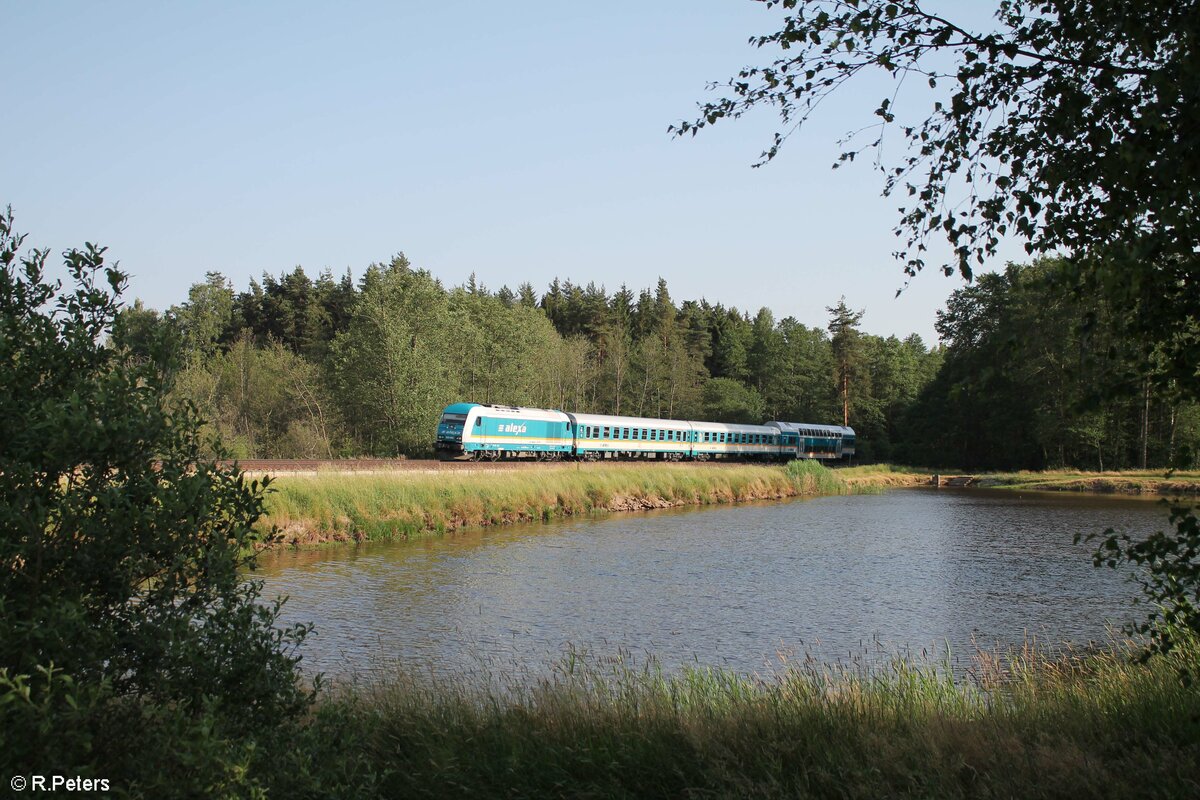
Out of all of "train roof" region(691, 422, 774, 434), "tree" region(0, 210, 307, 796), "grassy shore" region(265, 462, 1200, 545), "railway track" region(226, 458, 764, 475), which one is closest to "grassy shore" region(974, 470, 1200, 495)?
"grassy shore" region(265, 462, 1200, 545)

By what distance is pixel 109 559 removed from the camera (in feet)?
13.0

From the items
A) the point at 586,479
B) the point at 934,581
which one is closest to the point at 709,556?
the point at 934,581

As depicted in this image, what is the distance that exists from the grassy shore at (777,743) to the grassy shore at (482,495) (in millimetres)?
10731

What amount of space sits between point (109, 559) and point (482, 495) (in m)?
24.4

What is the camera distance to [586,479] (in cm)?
3388

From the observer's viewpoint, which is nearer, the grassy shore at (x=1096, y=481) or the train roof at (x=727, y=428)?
the grassy shore at (x=1096, y=481)

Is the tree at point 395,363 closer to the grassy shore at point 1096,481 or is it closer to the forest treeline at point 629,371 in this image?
the forest treeline at point 629,371

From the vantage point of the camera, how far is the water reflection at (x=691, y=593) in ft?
41.4

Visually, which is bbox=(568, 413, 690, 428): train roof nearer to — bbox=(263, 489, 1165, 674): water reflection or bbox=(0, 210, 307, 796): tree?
bbox=(263, 489, 1165, 674): water reflection

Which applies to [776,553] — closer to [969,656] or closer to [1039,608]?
[1039,608]

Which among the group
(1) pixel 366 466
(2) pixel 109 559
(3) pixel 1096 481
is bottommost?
(3) pixel 1096 481

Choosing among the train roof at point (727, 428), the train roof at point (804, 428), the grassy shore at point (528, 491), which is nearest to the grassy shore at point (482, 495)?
the grassy shore at point (528, 491)

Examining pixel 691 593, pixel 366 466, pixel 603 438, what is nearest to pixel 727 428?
pixel 603 438

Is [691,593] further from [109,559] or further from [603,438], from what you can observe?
[603,438]
